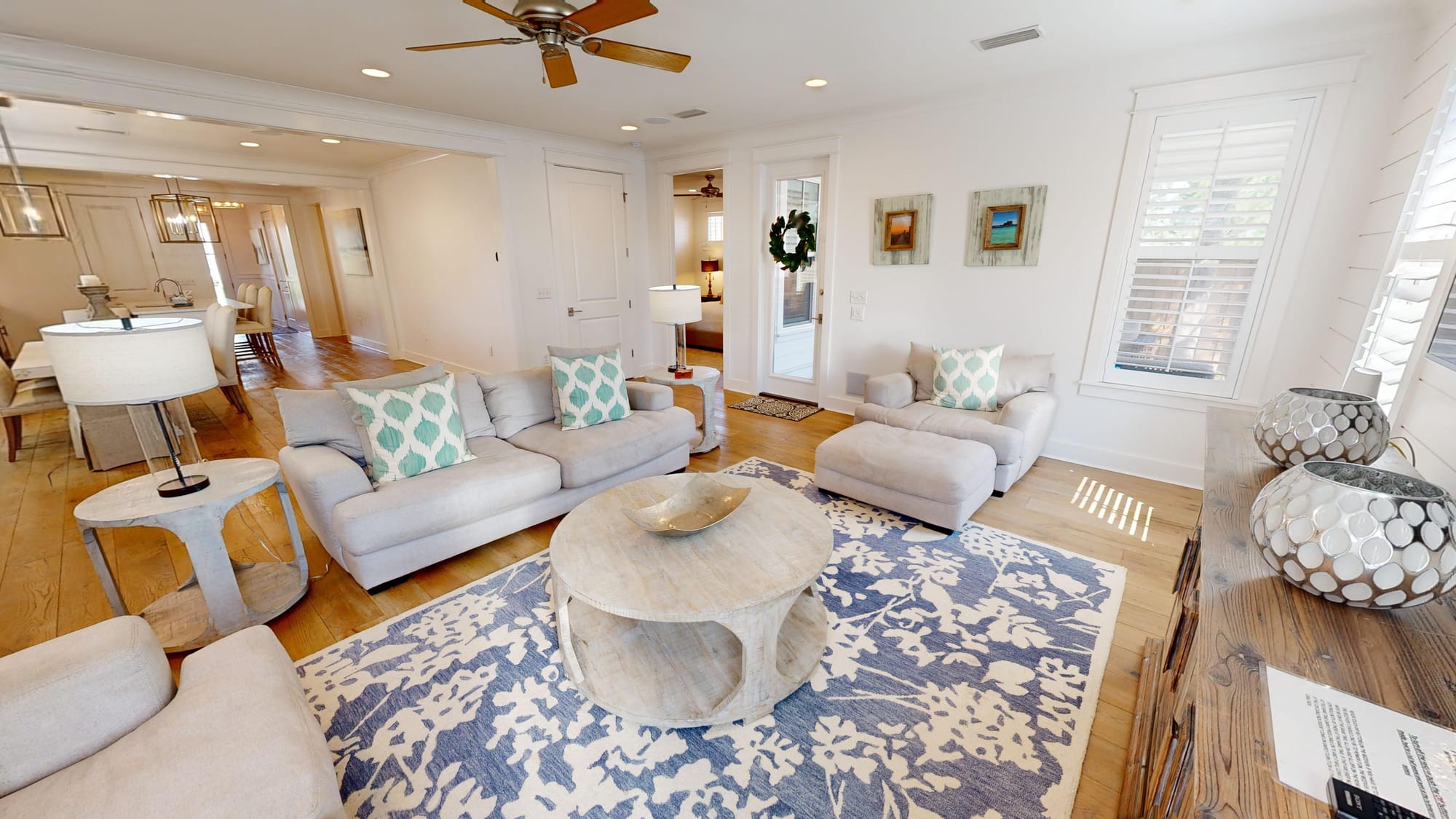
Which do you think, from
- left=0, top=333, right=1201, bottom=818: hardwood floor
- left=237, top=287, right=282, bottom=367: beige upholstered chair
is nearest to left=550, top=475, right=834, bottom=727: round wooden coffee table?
left=0, top=333, right=1201, bottom=818: hardwood floor

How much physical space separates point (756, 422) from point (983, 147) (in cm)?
269

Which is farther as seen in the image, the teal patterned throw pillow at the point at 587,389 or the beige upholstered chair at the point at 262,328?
the beige upholstered chair at the point at 262,328

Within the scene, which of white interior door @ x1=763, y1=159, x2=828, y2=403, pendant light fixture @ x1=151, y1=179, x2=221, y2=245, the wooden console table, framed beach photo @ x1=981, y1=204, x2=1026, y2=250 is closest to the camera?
the wooden console table

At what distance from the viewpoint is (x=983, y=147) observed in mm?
3682

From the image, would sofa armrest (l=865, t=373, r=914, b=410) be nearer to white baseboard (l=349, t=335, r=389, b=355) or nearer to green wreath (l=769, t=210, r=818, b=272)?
green wreath (l=769, t=210, r=818, b=272)

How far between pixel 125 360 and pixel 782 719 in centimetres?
251

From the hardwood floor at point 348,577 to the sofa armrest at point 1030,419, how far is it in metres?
0.23

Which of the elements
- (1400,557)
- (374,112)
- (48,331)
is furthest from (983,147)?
(48,331)

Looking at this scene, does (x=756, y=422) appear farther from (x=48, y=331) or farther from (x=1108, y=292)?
(x=48, y=331)

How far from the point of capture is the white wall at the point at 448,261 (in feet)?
17.3

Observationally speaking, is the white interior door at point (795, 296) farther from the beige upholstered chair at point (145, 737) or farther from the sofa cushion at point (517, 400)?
the beige upholstered chair at point (145, 737)

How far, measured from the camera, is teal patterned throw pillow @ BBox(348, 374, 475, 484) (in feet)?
7.92

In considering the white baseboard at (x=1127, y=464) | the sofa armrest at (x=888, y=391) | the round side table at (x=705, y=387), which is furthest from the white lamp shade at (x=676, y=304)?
the white baseboard at (x=1127, y=464)

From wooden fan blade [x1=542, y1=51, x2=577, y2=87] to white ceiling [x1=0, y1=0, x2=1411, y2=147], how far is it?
1.30 ft
